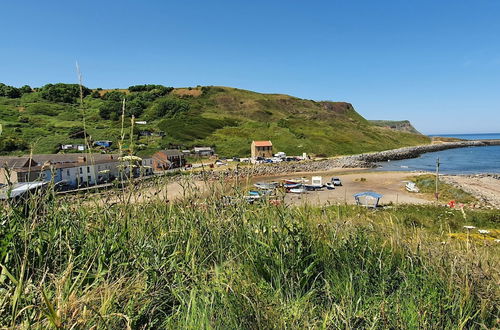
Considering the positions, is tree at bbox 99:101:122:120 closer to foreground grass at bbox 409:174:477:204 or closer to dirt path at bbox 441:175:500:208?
foreground grass at bbox 409:174:477:204

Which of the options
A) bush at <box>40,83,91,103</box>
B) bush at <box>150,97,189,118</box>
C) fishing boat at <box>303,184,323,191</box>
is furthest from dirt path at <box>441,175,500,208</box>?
bush at <box>40,83,91,103</box>

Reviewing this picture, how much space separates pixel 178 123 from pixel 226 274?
336ft

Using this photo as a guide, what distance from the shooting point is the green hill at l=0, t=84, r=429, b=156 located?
269ft

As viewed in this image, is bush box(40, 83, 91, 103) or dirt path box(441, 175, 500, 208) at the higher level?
bush box(40, 83, 91, 103)

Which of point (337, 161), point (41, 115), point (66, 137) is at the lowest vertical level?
point (337, 161)

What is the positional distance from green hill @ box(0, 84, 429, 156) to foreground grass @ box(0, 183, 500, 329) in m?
53.3

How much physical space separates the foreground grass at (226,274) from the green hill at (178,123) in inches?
2099

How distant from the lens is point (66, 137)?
252ft

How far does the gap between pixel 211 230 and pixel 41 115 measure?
13147 cm

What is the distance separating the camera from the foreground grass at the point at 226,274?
2.11 metres

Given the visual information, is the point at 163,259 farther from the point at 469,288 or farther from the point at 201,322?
the point at 469,288

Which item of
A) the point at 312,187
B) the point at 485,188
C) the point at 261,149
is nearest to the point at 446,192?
the point at 485,188

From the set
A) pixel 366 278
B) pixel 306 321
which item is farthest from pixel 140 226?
pixel 366 278

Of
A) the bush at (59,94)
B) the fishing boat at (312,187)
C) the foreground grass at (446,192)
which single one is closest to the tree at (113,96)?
the bush at (59,94)
